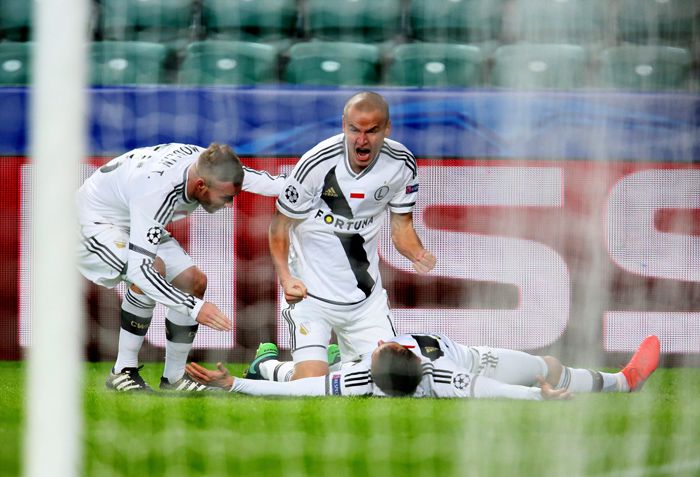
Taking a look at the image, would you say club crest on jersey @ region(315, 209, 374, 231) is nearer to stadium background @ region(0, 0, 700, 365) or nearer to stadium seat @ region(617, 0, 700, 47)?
stadium background @ region(0, 0, 700, 365)

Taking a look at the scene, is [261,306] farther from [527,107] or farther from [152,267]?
[527,107]

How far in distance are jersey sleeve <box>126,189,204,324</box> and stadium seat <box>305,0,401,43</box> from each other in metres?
0.98

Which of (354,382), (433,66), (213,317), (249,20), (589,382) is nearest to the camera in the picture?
(213,317)

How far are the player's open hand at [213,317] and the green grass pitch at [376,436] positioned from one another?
22 cm

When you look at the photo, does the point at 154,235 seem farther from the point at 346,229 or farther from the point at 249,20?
the point at 249,20

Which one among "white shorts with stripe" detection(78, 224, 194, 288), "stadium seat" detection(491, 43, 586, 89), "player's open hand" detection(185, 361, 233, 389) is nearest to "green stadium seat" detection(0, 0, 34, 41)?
"white shorts with stripe" detection(78, 224, 194, 288)

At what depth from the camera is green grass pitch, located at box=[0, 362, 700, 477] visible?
2.17 metres

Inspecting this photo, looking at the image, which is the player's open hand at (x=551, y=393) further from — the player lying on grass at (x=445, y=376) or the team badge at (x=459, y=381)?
the team badge at (x=459, y=381)

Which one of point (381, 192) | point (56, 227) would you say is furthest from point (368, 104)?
point (56, 227)

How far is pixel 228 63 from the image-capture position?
147 inches

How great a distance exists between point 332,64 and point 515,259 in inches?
39.1

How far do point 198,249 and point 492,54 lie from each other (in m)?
1.26

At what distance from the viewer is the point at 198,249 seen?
372 cm

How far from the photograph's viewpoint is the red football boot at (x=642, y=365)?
10.5 feet
